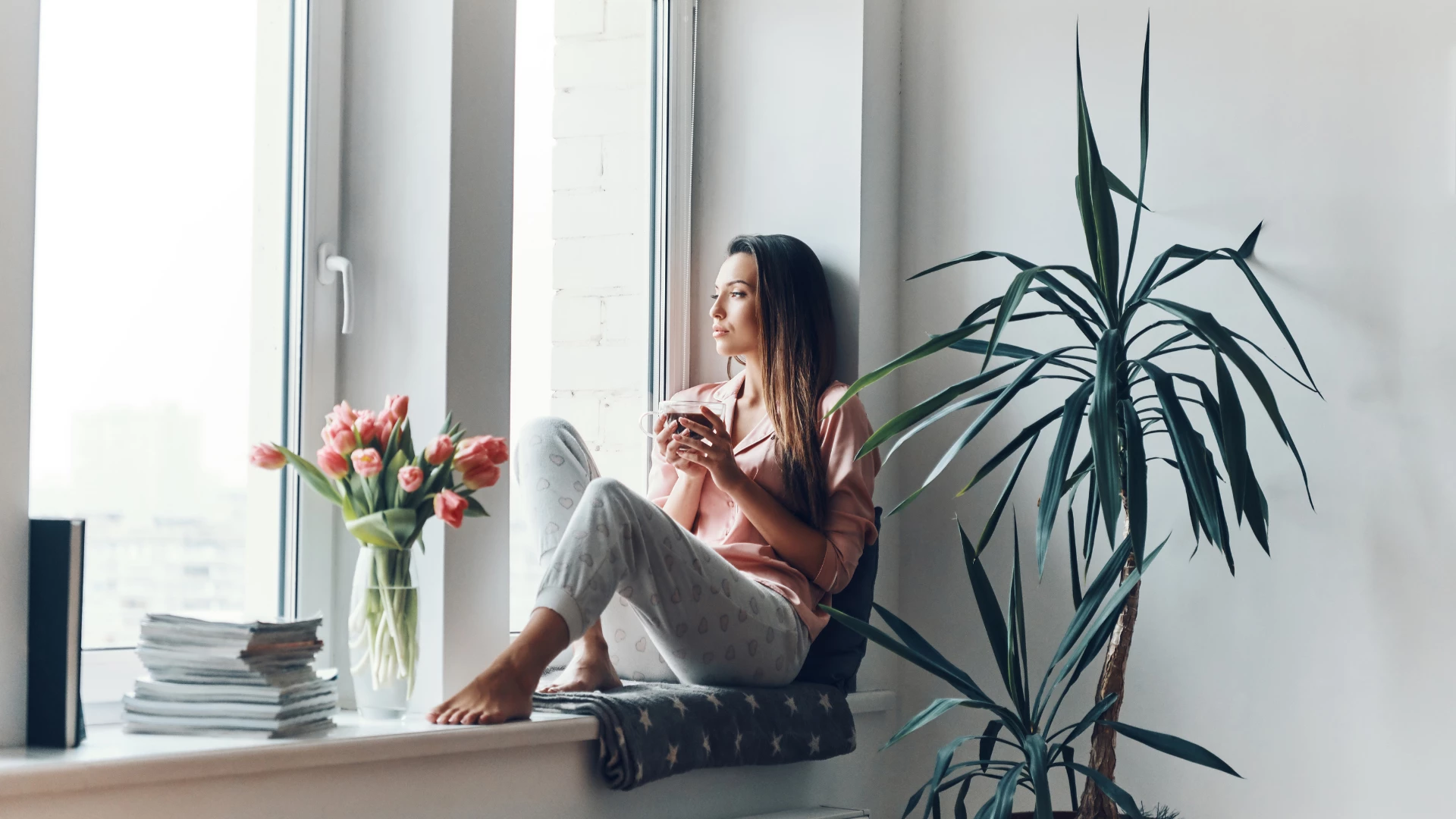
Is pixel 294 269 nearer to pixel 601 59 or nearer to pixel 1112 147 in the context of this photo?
pixel 601 59

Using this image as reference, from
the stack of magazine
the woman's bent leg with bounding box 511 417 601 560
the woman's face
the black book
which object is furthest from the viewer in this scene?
the woman's face

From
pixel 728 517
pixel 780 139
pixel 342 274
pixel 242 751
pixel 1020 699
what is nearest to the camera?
pixel 242 751

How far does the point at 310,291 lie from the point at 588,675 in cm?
79

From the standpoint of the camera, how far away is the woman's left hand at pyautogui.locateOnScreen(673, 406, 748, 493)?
2.34 m

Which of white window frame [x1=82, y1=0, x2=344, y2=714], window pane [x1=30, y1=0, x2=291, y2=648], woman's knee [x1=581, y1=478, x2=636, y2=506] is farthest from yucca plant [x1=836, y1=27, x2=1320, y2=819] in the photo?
window pane [x1=30, y1=0, x2=291, y2=648]

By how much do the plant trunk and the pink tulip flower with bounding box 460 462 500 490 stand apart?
1.03 meters

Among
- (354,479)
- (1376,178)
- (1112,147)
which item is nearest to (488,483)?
(354,479)

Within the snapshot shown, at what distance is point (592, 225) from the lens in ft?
8.96

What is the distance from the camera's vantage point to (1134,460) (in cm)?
195

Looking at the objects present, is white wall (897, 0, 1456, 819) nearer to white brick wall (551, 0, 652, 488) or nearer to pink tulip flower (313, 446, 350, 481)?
white brick wall (551, 0, 652, 488)

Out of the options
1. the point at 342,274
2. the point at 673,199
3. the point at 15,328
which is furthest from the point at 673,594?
the point at 673,199

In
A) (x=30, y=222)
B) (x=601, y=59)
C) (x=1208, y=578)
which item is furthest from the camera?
(x=601, y=59)

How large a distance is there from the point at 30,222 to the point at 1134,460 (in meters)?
1.53

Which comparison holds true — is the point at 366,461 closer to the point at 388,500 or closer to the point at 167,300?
the point at 388,500
